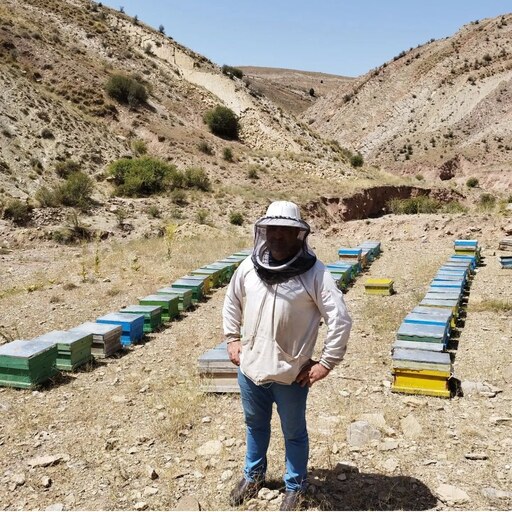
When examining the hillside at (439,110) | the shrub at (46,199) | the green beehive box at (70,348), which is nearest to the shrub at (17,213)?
the shrub at (46,199)

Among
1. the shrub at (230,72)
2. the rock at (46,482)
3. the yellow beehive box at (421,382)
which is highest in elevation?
the shrub at (230,72)

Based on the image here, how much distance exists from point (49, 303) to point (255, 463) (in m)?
8.04

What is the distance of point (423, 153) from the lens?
4416 cm

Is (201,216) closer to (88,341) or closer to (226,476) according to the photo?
(88,341)

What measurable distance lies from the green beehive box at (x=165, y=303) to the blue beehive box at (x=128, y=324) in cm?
100

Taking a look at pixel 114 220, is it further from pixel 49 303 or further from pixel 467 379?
pixel 467 379

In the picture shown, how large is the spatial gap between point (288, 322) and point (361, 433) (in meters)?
2.20

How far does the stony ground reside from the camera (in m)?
4.25

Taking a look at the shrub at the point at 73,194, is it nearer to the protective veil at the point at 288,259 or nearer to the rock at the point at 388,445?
the rock at the point at 388,445

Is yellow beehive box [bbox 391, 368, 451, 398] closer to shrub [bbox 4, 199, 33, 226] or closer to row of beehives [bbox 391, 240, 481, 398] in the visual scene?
row of beehives [bbox 391, 240, 481, 398]

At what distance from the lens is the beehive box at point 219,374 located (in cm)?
619

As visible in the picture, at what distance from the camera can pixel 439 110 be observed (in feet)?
158

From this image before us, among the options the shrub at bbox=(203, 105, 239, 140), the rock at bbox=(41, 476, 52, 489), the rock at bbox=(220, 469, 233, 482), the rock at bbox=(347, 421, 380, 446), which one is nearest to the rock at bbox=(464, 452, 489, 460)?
the rock at bbox=(347, 421, 380, 446)

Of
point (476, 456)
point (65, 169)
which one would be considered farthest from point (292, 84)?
point (476, 456)
